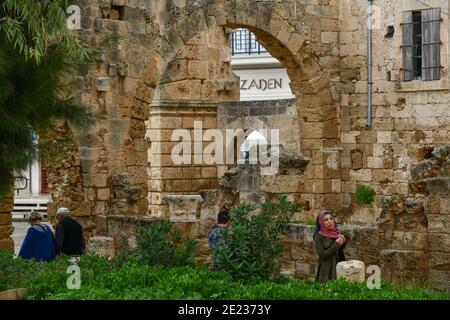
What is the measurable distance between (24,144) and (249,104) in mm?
14980

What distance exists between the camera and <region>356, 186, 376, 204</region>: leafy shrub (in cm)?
2006

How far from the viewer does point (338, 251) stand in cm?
1236

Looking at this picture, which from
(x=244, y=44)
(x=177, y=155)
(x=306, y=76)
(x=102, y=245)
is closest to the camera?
(x=102, y=245)

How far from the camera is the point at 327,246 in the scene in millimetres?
12094

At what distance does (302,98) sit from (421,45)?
239 cm

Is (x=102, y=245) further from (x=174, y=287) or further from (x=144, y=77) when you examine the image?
(x=174, y=287)

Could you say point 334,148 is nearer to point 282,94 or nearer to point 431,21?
point 431,21
